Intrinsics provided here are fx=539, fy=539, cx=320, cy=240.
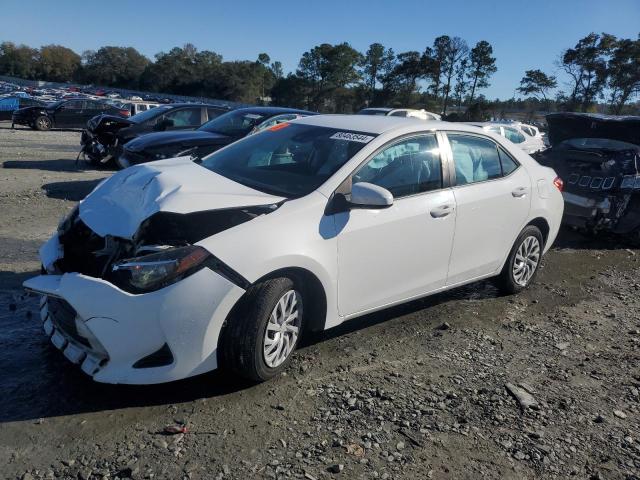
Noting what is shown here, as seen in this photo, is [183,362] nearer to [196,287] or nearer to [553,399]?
[196,287]

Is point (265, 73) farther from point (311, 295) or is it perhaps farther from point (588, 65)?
point (311, 295)

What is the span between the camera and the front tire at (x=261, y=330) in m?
3.15

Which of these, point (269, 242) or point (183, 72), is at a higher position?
point (183, 72)

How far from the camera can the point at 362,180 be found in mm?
3846

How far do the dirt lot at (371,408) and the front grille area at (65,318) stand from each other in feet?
1.10

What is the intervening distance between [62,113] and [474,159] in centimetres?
2311

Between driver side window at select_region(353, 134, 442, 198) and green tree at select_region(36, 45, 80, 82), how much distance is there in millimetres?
129459

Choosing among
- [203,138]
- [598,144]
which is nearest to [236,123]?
[203,138]

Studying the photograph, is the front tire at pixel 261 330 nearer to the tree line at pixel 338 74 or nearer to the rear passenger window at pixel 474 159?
the rear passenger window at pixel 474 159

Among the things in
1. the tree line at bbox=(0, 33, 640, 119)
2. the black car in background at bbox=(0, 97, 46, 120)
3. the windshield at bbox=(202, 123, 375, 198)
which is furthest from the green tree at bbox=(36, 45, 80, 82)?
the windshield at bbox=(202, 123, 375, 198)

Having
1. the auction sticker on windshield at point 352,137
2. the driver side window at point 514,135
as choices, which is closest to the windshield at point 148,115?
the auction sticker on windshield at point 352,137

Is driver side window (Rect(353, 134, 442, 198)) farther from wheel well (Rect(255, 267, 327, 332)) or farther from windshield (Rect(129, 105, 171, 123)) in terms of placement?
windshield (Rect(129, 105, 171, 123))

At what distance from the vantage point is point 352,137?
4117 mm

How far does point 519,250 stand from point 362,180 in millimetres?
2211
